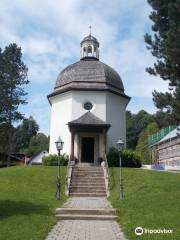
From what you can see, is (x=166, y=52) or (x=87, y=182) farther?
(x=87, y=182)

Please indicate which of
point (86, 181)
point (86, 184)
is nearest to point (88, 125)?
point (86, 181)

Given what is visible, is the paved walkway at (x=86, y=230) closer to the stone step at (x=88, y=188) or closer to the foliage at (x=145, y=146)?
the stone step at (x=88, y=188)

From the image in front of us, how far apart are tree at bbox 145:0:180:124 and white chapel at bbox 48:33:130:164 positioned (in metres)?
10.2

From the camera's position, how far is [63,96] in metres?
28.8

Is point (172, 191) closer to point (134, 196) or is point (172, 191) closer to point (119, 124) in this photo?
point (134, 196)

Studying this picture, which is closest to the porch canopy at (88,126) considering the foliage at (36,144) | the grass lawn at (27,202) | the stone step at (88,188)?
the grass lawn at (27,202)

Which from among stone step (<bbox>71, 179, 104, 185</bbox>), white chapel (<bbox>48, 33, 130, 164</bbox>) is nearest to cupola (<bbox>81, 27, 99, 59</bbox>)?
white chapel (<bbox>48, 33, 130, 164</bbox>)

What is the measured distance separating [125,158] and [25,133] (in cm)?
6910

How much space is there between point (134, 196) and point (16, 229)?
7.51 meters

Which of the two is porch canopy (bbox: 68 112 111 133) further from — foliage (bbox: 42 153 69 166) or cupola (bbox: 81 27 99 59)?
cupola (bbox: 81 27 99 59)

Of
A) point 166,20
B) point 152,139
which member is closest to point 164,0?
point 166,20

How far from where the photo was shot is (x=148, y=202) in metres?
13.3

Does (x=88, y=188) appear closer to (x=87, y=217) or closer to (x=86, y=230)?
(x=87, y=217)

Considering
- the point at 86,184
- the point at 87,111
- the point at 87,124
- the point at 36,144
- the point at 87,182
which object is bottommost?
the point at 86,184
